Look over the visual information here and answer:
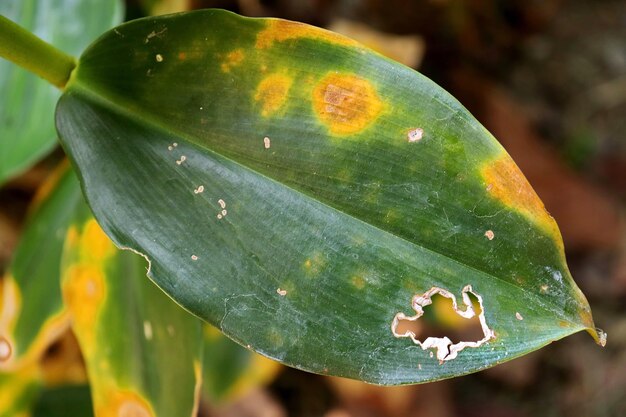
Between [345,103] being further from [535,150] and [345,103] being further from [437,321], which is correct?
[535,150]

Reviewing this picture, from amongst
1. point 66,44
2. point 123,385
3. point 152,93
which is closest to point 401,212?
point 152,93

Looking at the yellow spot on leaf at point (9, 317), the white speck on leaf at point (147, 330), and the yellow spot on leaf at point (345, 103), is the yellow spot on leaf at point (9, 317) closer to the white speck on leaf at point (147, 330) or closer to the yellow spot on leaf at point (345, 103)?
the white speck on leaf at point (147, 330)

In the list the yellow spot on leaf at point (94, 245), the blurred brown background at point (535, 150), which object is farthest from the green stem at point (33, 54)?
the blurred brown background at point (535, 150)

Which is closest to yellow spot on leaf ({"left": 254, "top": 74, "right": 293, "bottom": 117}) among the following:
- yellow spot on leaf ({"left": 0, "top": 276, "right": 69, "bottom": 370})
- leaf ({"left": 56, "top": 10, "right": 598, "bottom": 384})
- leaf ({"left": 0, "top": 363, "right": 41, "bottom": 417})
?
leaf ({"left": 56, "top": 10, "right": 598, "bottom": 384})

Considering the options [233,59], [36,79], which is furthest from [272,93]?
[36,79]

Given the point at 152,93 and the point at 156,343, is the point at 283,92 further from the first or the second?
the point at 156,343
